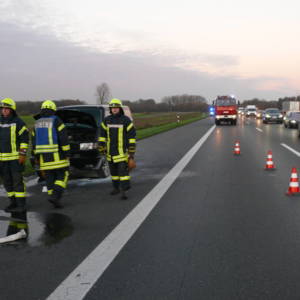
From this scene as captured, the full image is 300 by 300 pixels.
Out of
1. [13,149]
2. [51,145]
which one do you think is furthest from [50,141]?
[13,149]

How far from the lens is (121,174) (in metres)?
7.39

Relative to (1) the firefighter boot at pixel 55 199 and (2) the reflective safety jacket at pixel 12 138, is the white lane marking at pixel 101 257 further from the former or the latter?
(2) the reflective safety jacket at pixel 12 138

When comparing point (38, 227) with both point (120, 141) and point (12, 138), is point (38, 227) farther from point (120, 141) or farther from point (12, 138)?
point (120, 141)

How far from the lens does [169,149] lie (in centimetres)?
1656

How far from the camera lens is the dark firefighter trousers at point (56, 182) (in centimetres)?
660

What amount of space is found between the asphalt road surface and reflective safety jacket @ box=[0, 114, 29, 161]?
92 cm

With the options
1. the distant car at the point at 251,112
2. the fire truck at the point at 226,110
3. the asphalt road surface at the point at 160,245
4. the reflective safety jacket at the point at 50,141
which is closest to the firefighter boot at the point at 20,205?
the asphalt road surface at the point at 160,245

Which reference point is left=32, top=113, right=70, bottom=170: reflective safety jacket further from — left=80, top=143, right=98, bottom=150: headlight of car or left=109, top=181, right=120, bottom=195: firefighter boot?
left=80, top=143, right=98, bottom=150: headlight of car

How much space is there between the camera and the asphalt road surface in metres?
3.48

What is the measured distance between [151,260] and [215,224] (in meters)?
1.63

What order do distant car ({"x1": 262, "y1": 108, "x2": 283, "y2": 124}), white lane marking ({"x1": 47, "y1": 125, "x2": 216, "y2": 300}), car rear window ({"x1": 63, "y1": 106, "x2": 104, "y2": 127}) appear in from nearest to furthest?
white lane marking ({"x1": 47, "y1": 125, "x2": 216, "y2": 300})
car rear window ({"x1": 63, "y1": 106, "x2": 104, "y2": 127})
distant car ({"x1": 262, "y1": 108, "x2": 283, "y2": 124})

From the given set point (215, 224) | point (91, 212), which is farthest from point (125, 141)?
point (215, 224)

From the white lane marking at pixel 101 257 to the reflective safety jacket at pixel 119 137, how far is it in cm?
92

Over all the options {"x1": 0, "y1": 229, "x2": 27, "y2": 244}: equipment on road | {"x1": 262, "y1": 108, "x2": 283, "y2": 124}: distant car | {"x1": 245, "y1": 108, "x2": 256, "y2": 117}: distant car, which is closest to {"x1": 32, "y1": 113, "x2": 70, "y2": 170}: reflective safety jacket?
{"x1": 0, "y1": 229, "x2": 27, "y2": 244}: equipment on road
